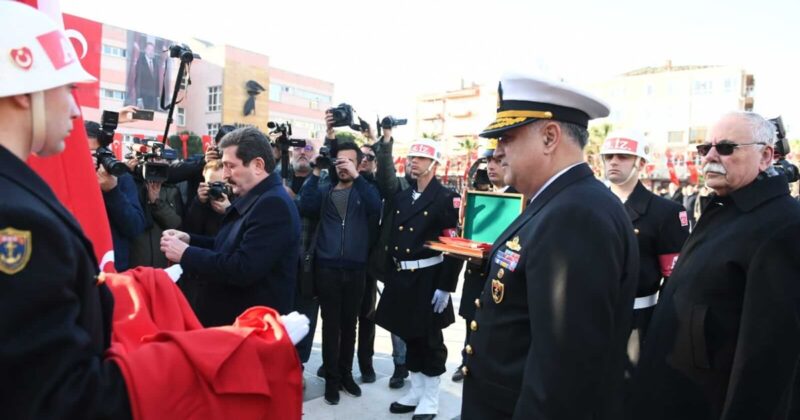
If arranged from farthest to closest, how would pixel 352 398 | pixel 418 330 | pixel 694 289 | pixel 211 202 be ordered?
1. pixel 352 398
2. pixel 418 330
3. pixel 211 202
4. pixel 694 289

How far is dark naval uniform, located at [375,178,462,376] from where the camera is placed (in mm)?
4496

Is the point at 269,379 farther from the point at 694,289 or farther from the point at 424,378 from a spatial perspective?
the point at 424,378

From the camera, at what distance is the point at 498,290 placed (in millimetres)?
1860

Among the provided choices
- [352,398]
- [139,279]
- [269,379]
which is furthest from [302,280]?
[269,379]

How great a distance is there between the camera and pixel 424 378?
448cm

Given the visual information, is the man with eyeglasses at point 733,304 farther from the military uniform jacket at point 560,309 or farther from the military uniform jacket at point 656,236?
the military uniform jacket at point 656,236

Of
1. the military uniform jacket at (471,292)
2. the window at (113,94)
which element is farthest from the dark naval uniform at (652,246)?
the window at (113,94)

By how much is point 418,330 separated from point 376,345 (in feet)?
6.67

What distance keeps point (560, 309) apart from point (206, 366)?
1003 mm

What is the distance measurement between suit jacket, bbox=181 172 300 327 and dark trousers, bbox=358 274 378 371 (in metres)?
2.07

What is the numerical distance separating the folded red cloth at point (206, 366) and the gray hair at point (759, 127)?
8.06 feet

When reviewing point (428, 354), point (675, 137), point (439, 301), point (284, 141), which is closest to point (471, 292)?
point (439, 301)

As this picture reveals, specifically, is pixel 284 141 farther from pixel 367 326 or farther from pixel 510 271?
pixel 510 271

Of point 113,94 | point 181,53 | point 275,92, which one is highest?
point 275,92
